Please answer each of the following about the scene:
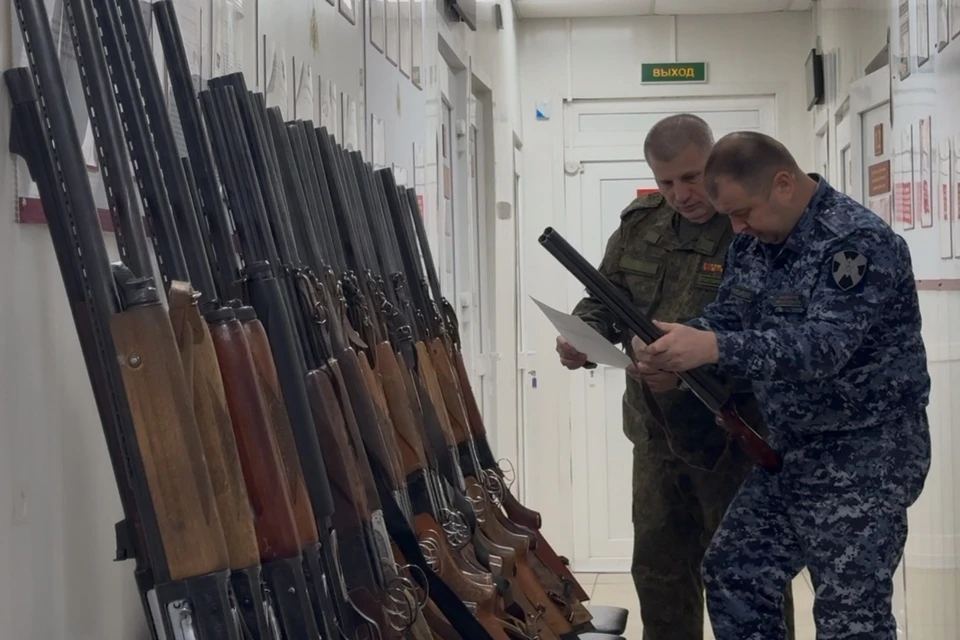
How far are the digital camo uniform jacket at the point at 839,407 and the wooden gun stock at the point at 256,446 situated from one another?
1.29 meters

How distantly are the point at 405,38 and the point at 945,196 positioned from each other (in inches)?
67.1

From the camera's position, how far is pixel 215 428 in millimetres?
1296

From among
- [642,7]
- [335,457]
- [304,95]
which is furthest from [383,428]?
[642,7]

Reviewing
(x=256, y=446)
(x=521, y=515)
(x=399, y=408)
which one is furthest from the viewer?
(x=521, y=515)

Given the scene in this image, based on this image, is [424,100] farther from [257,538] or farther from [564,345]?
[257,538]

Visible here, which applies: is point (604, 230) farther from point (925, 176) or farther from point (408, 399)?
point (408, 399)

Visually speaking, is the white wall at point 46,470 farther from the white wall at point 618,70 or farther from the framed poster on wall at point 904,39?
the white wall at point 618,70

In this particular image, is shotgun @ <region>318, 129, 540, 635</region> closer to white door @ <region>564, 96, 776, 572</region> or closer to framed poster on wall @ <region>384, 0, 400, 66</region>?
framed poster on wall @ <region>384, 0, 400, 66</region>

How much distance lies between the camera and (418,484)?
2098mm

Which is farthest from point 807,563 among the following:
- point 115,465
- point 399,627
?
point 115,465

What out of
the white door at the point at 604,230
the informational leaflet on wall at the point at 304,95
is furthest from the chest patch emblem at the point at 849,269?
the white door at the point at 604,230

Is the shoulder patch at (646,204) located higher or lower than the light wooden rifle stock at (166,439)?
higher

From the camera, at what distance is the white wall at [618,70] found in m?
6.97

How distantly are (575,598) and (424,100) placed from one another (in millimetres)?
2056
